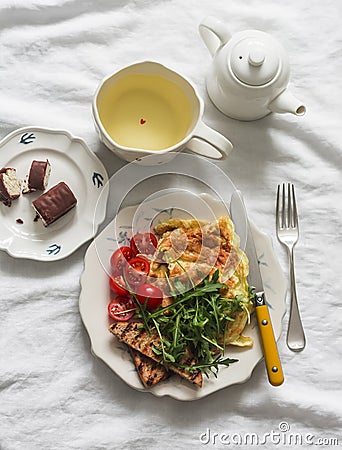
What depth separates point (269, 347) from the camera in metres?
1.39

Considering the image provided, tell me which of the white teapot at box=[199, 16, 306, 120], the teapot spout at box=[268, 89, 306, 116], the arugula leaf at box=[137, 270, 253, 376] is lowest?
the arugula leaf at box=[137, 270, 253, 376]

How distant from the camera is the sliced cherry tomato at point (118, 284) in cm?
139

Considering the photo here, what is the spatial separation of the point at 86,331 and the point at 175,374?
0.22 metres

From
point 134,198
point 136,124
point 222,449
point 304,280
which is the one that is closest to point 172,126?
point 136,124

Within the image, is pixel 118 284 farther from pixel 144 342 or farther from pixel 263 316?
pixel 263 316

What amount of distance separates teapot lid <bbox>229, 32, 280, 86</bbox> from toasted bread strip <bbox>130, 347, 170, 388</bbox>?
61cm

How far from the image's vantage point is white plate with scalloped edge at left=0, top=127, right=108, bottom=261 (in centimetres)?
142

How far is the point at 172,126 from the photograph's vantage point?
148 centimetres

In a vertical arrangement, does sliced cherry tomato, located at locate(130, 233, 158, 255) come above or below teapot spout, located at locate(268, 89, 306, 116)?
below

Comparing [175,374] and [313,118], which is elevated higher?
[313,118]

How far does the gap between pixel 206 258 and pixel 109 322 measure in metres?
0.25

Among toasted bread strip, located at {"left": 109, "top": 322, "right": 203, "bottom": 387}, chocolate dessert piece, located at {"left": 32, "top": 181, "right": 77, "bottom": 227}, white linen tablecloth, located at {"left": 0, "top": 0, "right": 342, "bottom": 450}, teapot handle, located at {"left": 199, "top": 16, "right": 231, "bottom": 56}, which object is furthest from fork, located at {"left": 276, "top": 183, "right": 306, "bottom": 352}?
chocolate dessert piece, located at {"left": 32, "top": 181, "right": 77, "bottom": 227}

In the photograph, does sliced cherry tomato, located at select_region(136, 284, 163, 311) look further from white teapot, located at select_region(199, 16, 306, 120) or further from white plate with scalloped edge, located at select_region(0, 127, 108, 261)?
white teapot, located at select_region(199, 16, 306, 120)

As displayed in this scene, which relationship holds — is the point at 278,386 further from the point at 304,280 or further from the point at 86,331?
the point at 86,331
